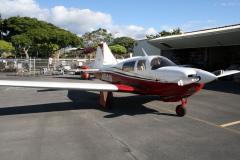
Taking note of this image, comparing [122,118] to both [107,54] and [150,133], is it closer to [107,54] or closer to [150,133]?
[150,133]

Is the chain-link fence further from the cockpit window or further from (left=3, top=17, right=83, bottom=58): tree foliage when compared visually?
the cockpit window

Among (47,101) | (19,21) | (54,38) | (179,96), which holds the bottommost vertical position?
(47,101)

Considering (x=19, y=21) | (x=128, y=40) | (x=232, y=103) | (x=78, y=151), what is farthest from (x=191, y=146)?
(x=128, y=40)

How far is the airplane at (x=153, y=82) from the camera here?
856 cm

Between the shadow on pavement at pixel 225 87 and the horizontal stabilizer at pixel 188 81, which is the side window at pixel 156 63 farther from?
the shadow on pavement at pixel 225 87

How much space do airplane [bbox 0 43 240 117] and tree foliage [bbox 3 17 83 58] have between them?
1297 inches

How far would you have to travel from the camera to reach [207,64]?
1314 inches

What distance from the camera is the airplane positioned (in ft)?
28.1

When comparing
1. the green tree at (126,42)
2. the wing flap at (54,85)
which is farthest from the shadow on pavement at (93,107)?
the green tree at (126,42)

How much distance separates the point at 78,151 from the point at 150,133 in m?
2.28

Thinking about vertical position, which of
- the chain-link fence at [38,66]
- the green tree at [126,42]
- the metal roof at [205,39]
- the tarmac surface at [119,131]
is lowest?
the tarmac surface at [119,131]

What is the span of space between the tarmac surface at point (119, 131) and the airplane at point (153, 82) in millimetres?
750

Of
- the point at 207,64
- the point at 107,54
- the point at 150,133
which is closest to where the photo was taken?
the point at 150,133

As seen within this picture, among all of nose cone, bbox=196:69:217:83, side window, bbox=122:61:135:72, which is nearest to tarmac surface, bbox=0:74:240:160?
nose cone, bbox=196:69:217:83
